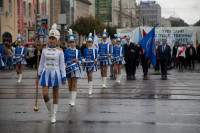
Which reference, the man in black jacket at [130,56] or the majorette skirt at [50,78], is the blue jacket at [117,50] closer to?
the man in black jacket at [130,56]

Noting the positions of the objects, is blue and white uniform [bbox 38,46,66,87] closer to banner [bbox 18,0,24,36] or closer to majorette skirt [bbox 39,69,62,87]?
majorette skirt [bbox 39,69,62,87]

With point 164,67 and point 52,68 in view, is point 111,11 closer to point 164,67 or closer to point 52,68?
point 164,67

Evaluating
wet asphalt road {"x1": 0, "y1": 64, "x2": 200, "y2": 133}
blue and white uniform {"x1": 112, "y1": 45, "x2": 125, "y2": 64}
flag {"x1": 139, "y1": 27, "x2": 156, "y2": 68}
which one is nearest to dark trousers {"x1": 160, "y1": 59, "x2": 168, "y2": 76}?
flag {"x1": 139, "y1": 27, "x2": 156, "y2": 68}

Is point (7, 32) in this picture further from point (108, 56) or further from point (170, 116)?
point (170, 116)

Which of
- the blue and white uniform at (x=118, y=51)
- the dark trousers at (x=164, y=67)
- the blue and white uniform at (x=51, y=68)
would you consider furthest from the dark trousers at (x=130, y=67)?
the blue and white uniform at (x=51, y=68)

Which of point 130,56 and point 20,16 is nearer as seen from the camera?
point 130,56

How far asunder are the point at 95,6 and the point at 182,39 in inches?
2018

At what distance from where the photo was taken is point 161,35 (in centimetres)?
4831

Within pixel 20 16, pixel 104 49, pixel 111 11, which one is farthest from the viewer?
pixel 111 11

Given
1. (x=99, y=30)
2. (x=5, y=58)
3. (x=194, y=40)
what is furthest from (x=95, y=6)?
(x=5, y=58)

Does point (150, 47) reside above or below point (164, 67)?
above

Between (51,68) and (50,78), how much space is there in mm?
221

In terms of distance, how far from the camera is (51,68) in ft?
31.4

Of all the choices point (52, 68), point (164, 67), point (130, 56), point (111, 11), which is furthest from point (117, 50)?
point (111, 11)
